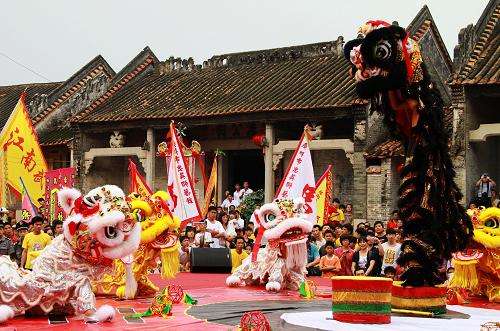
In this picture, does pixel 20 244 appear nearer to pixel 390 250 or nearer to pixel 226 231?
pixel 226 231

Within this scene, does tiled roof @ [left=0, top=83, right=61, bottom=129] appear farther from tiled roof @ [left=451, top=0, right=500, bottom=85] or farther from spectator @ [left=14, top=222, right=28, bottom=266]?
tiled roof @ [left=451, top=0, right=500, bottom=85]

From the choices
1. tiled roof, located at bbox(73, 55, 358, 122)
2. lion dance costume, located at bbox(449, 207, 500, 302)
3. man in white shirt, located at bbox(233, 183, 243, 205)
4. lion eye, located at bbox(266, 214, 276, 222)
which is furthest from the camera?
man in white shirt, located at bbox(233, 183, 243, 205)

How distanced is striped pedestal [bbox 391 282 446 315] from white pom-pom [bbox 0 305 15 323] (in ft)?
12.4

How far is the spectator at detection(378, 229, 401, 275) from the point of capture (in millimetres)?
11367

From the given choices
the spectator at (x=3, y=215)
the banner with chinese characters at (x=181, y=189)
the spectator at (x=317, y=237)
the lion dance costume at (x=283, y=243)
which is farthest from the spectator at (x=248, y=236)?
the spectator at (x=3, y=215)

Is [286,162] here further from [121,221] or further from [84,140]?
[121,221]

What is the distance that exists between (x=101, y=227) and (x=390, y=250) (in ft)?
17.9

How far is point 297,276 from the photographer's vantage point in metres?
10.7

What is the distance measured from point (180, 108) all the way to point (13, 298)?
14573 millimetres

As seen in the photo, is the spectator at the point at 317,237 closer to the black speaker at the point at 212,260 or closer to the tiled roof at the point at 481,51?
the black speaker at the point at 212,260

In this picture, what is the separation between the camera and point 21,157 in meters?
16.1

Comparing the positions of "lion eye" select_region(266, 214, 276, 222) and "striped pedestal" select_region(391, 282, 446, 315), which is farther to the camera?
"lion eye" select_region(266, 214, 276, 222)

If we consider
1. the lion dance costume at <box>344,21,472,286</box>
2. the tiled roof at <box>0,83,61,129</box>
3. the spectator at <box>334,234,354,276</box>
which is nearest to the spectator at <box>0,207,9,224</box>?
the spectator at <box>334,234,354,276</box>

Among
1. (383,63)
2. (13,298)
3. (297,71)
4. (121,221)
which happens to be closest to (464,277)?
(383,63)
